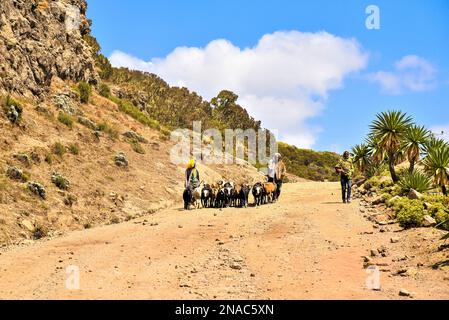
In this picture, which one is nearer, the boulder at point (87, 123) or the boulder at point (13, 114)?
the boulder at point (13, 114)

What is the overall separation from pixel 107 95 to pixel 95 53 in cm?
903

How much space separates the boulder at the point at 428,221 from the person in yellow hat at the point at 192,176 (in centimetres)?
987

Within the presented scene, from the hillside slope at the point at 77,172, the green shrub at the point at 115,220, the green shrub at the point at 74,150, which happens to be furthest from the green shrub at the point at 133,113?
the green shrub at the point at 115,220

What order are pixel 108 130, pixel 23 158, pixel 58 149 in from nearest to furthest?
pixel 23 158 → pixel 58 149 → pixel 108 130

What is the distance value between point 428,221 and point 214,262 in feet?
22.3

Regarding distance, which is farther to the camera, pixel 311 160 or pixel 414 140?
pixel 311 160

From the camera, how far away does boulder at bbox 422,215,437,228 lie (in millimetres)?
14242

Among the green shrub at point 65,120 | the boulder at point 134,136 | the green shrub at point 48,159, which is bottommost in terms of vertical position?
the green shrub at point 48,159

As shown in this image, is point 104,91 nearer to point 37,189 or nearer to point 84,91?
point 84,91

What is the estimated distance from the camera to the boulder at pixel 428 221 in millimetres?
14242

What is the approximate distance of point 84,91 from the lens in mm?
34156

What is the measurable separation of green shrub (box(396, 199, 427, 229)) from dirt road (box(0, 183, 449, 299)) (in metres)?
0.95

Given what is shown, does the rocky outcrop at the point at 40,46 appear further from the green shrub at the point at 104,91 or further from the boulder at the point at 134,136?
the boulder at the point at 134,136

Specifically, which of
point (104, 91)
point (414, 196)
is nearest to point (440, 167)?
point (414, 196)
